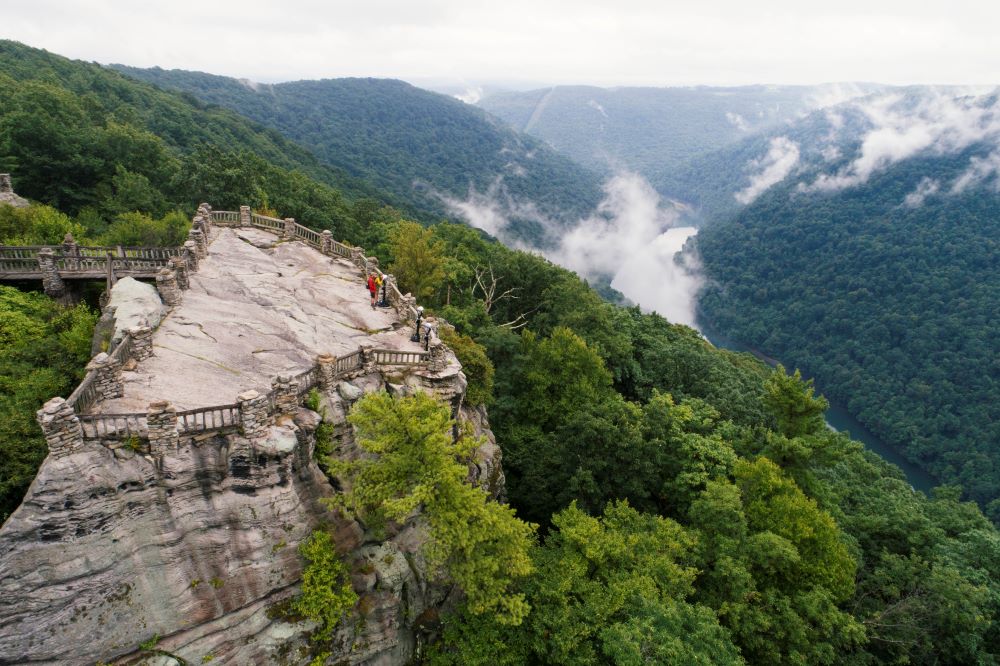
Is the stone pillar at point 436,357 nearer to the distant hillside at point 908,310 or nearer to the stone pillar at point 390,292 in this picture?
the stone pillar at point 390,292

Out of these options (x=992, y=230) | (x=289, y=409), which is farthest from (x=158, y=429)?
(x=992, y=230)

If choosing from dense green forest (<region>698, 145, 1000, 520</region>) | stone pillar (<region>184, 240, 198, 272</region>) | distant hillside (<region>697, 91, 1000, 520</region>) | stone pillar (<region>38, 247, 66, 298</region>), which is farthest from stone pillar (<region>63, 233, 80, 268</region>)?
dense green forest (<region>698, 145, 1000, 520</region>)

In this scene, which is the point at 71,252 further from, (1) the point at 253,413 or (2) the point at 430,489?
(2) the point at 430,489

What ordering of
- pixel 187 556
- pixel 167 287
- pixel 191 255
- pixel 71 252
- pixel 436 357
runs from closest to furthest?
pixel 187 556
pixel 436 357
pixel 167 287
pixel 191 255
pixel 71 252

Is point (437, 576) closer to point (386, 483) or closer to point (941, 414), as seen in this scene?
point (386, 483)

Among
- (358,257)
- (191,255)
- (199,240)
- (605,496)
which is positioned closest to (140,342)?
(191,255)

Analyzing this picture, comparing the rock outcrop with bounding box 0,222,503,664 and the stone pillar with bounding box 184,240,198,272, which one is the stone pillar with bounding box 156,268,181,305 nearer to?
the rock outcrop with bounding box 0,222,503,664
